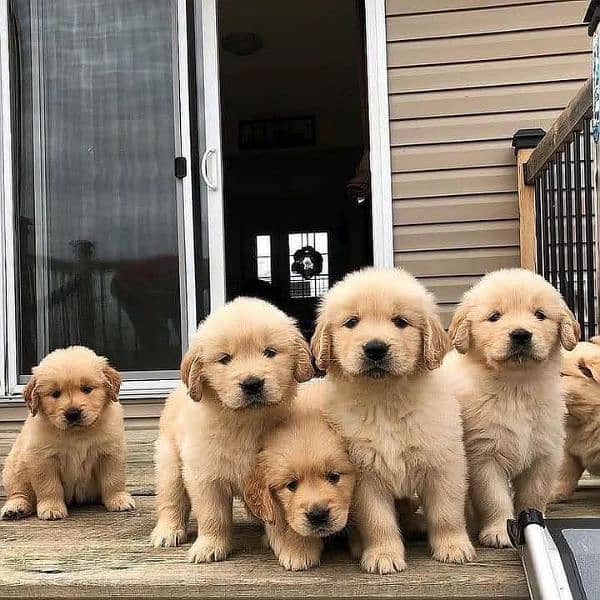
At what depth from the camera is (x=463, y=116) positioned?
14.0 feet

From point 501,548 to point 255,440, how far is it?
2.21ft

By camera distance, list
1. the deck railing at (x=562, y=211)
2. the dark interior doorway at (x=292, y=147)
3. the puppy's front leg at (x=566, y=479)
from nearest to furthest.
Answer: the puppy's front leg at (x=566, y=479), the deck railing at (x=562, y=211), the dark interior doorway at (x=292, y=147)

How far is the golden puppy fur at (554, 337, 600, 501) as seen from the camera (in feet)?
7.30

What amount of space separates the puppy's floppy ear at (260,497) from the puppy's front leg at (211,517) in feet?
0.41

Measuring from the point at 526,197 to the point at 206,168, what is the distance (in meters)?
1.86

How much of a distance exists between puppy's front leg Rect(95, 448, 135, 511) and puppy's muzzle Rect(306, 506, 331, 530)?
3.76 ft

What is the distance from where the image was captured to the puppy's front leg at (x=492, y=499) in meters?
1.84

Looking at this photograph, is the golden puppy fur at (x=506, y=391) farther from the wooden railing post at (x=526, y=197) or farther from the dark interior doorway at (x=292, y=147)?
the dark interior doorway at (x=292, y=147)

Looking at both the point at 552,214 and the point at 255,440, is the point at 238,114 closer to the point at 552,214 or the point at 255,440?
the point at 552,214

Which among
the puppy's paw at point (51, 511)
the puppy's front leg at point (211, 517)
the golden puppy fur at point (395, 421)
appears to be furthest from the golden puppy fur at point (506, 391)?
the puppy's paw at point (51, 511)

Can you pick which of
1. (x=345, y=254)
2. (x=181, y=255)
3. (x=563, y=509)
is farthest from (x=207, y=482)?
(x=345, y=254)

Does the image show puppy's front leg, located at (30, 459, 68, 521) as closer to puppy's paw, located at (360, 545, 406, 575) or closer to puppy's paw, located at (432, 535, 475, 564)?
puppy's paw, located at (360, 545, 406, 575)

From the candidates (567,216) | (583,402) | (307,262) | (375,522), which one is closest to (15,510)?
(375,522)

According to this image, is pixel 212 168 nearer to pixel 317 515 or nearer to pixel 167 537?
pixel 167 537
